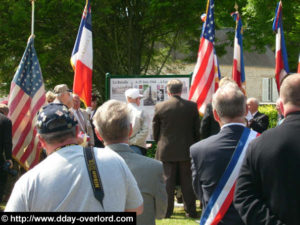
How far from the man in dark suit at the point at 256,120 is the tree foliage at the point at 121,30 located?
7425 mm

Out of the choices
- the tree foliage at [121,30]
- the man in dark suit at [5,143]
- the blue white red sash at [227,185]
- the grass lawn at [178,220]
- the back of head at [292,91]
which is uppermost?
the tree foliage at [121,30]

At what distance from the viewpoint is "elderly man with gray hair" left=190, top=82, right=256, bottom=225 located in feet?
11.7

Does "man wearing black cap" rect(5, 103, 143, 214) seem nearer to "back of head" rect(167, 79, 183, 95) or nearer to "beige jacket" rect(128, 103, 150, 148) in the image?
"beige jacket" rect(128, 103, 150, 148)

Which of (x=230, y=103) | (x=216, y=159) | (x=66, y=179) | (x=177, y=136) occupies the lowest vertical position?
(x=177, y=136)

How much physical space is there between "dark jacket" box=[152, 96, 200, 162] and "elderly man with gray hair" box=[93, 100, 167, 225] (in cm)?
424

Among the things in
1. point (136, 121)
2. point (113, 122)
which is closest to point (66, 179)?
point (113, 122)

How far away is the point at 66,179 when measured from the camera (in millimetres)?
2541

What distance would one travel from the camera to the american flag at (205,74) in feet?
29.6

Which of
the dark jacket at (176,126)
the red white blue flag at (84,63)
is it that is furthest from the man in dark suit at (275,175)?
the red white blue flag at (84,63)

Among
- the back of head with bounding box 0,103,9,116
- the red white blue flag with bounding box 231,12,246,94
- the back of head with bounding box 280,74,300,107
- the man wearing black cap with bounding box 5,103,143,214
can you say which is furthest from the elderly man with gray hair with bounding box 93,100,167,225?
the red white blue flag with bounding box 231,12,246,94

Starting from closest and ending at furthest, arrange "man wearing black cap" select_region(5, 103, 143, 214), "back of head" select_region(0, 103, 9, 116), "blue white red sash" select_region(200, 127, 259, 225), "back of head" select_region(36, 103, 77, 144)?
"man wearing black cap" select_region(5, 103, 143, 214)
"back of head" select_region(36, 103, 77, 144)
"blue white red sash" select_region(200, 127, 259, 225)
"back of head" select_region(0, 103, 9, 116)

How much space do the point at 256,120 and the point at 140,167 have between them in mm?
5479

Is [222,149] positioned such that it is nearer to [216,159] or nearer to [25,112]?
[216,159]

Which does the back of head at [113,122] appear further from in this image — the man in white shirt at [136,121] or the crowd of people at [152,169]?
the man in white shirt at [136,121]
